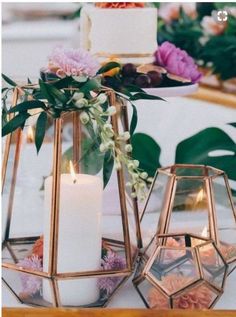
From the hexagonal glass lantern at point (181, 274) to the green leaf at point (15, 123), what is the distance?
0.18 m

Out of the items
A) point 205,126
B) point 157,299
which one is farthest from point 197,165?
point 157,299

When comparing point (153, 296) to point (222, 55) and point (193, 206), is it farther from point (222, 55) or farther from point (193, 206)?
point (222, 55)

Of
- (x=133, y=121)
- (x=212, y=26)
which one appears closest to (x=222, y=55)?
(x=212, y=26)

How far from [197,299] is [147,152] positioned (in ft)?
0.55

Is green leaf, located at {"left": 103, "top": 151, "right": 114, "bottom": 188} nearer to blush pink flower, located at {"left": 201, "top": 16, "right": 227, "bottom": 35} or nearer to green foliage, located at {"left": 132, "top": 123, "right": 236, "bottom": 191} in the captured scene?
green foliage, located at {"left": 132, "top": 123, "right": 236, "bottom": 191}

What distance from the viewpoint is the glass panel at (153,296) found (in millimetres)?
625

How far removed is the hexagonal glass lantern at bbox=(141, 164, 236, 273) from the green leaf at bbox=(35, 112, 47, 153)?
5.1 inches

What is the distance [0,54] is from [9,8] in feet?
0.17

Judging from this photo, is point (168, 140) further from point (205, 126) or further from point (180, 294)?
point (180, 294)

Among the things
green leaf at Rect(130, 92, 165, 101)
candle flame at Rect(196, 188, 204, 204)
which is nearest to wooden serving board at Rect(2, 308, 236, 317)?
candle flame at Rect(196, 188, 204, 204)

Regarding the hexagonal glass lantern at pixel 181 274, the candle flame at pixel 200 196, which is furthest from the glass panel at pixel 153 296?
the candle flame at pixel 200 196

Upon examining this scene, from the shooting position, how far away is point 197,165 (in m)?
0.68

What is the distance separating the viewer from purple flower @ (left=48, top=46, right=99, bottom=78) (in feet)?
2.13

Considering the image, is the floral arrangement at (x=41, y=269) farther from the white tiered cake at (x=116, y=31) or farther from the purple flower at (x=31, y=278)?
the white tiered cake at (x=116, y=31)
